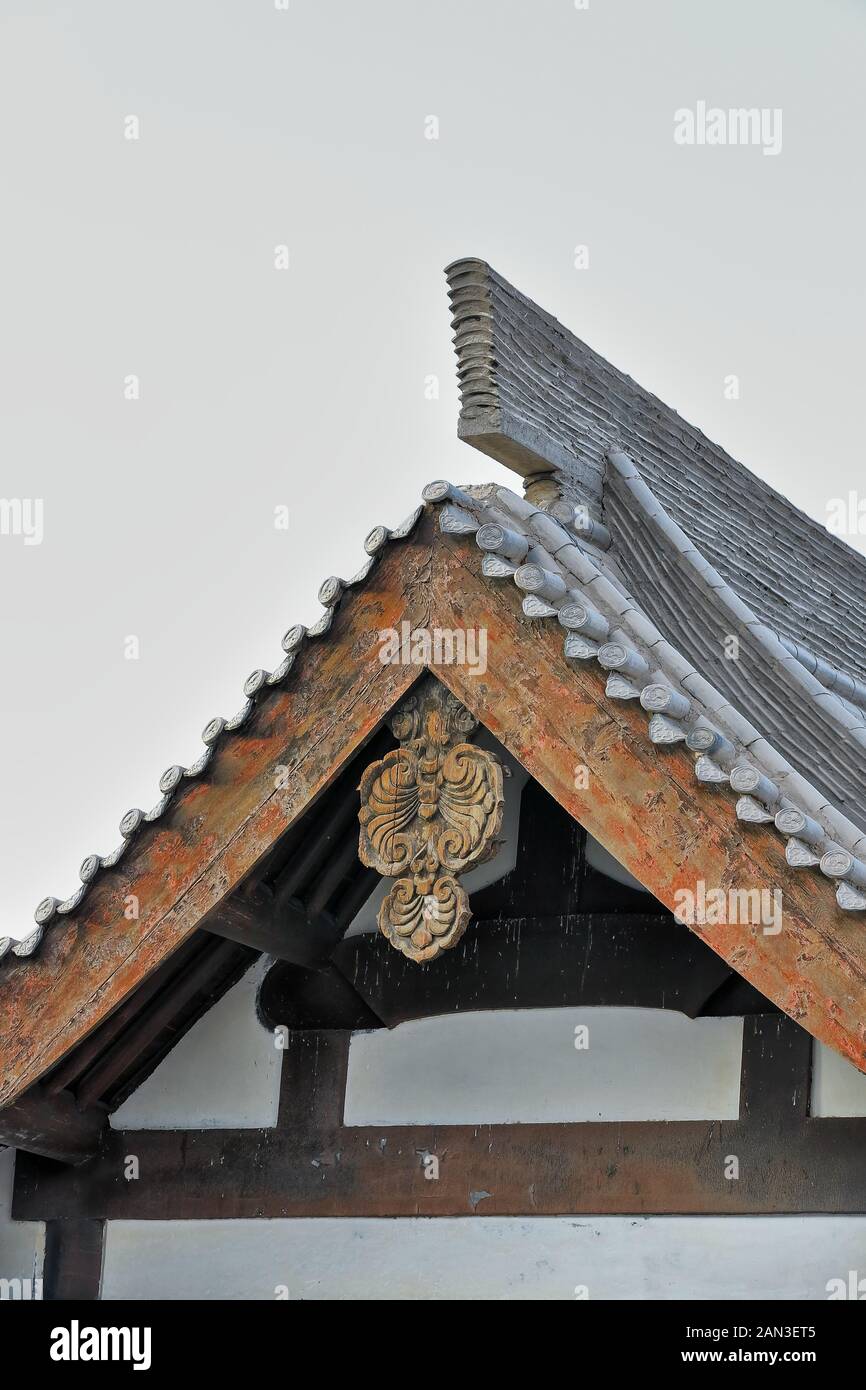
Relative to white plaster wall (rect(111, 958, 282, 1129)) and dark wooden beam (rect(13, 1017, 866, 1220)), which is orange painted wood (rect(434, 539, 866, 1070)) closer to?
dark wooden beam (rect(13, 1017, 866, 1220))

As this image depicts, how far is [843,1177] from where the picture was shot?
517cm

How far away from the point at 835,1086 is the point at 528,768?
1243 mm

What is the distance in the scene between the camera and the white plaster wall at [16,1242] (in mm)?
6191

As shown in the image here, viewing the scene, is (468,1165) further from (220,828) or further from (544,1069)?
(220,828)

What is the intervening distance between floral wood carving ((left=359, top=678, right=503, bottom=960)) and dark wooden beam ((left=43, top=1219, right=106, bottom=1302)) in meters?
1.78

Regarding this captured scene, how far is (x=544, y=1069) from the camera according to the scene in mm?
5703

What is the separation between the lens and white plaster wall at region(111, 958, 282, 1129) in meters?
6.09

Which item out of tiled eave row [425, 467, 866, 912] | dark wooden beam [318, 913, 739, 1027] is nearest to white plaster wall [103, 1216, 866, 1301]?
dark wooden beam [318, 913, 739, 1027]

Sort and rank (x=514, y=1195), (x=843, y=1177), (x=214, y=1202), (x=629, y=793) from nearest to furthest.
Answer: (x=629, y=793) → (x=843, y=1177) → (x=514, y=1195) → (x=214, y=1202)

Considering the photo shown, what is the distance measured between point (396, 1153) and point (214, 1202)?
64 cm

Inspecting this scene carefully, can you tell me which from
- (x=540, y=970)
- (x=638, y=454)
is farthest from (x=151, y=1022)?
(x=638, y=454)

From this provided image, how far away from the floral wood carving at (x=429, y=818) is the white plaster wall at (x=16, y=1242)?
6.33 feet

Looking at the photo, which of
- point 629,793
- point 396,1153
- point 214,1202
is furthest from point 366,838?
point 214,1202
